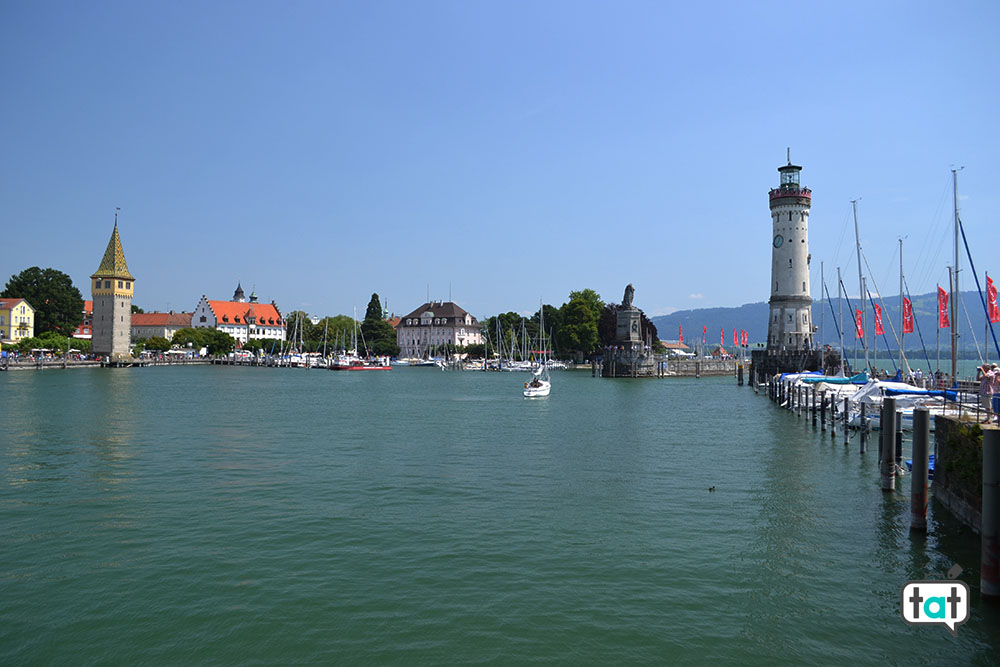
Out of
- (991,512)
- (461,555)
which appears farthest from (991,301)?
(461,555)

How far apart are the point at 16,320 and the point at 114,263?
19147mm

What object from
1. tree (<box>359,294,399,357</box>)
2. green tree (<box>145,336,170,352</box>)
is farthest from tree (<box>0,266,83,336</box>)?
tree (<box>359,294,399,357</box>)

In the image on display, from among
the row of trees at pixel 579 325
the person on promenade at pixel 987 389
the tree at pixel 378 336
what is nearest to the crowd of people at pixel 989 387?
the person on promenade at pixel 987 389

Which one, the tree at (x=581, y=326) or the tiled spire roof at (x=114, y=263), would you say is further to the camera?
the tree at (x=581, y=326)

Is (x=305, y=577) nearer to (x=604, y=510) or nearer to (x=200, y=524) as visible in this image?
(x=200, y=524)

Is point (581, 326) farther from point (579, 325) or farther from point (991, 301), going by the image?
point (991, 301)

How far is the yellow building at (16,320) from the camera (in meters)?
130

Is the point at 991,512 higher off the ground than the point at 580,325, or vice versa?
the point at 580,325

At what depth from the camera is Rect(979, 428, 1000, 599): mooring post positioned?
44.8 ft

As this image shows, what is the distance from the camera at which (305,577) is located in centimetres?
1586

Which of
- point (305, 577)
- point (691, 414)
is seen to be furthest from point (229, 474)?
point (691, 414)

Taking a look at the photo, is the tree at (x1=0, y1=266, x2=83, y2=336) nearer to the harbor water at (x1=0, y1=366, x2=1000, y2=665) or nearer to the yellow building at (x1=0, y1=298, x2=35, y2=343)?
the yellow building at (x1=0, y1=298, x2=35, y2=343)

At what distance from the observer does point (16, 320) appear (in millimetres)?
132750

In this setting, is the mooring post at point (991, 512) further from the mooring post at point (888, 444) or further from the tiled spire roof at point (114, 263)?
the tiled spire roof at point (114, 263)
